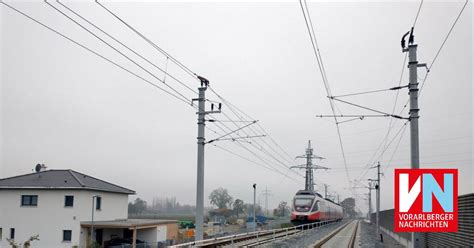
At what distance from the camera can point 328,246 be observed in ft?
97.7

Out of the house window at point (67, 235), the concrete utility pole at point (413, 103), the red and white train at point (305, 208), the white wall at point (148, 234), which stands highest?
the concrete utility pole at point (413, 103)

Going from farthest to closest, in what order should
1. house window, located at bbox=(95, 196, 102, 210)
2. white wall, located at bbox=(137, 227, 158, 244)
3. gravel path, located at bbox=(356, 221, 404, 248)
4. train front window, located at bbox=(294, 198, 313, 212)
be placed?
train front window, located at bbox=(294, 198, 313, 212) < white wall, located at bbox=(137, 227, 158, 244) < house window, located at bbox=(95, 196, 102, 210) < gravel path, located at bbox=(356, 221, 404, 248)

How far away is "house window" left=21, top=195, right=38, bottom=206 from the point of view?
127ft

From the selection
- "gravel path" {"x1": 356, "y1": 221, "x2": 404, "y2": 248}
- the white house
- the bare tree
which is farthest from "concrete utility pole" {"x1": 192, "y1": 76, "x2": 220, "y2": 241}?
the bare tree

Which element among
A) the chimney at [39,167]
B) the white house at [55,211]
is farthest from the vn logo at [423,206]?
the chimney at [39,167]

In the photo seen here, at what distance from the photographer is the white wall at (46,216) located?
37219 millimetres

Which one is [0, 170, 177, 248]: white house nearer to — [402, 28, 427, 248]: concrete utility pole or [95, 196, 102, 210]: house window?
[95, 196, 102, 210]: house window

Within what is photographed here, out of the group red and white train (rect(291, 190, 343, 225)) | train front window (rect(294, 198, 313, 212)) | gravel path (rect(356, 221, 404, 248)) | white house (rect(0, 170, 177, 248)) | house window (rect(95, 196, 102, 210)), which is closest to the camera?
gravel path (rect(356, 221, 404, 248))

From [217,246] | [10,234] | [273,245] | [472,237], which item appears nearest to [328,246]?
[273,245]

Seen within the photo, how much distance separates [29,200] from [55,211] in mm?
2825

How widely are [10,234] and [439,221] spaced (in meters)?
36.4

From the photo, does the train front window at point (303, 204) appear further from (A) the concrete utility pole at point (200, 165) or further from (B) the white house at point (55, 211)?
(A) the concrete utility pole at point (200, 165)

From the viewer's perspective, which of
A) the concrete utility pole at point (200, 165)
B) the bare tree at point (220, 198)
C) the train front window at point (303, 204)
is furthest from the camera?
the bare tree at point (220, 198)

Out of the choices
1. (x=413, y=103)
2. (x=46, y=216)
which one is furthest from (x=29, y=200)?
(x=413, y=103)
